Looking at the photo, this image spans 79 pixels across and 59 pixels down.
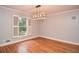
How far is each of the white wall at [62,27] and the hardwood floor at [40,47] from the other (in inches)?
8.9

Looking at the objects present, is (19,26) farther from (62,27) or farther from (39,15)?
(62,27)

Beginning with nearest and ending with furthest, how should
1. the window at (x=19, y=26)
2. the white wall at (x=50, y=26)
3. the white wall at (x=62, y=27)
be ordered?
the window at (x=19, y=26) → the white wall at (x=50, y=26) → the white wall at (x=62, y=27)

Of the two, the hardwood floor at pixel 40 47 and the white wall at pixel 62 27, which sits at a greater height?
the white wall at pixel 62 27

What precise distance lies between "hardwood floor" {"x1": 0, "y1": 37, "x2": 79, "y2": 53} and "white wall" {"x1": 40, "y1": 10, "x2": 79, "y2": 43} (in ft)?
0.74

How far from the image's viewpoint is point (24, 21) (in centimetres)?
221

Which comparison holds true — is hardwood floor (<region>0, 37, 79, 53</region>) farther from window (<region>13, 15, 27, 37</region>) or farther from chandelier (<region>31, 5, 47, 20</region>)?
chandelier (<region>31, 5, 47, 20</region>)

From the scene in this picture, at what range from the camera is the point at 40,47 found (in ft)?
8.00

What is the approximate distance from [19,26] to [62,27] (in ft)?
5.07

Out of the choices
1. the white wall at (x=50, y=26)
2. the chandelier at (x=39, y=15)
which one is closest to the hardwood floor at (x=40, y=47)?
the white wall at (x=50, y=26)

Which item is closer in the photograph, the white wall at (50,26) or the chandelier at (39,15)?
the white wall at (50,26)

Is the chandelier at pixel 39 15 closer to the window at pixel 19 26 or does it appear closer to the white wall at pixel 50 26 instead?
the white wall at pixel 50 26

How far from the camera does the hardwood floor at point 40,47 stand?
215 centimetres

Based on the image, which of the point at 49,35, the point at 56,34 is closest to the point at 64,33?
the point at 56,34

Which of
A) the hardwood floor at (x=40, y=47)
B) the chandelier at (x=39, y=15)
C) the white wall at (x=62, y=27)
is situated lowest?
the hardwood floor at (x=40, y=47)
